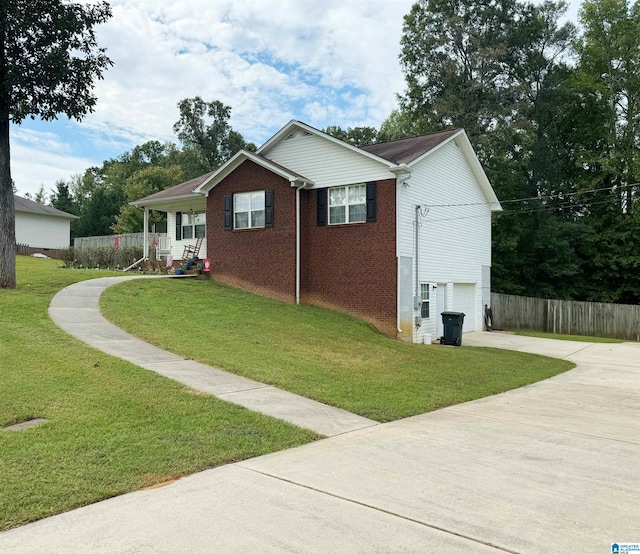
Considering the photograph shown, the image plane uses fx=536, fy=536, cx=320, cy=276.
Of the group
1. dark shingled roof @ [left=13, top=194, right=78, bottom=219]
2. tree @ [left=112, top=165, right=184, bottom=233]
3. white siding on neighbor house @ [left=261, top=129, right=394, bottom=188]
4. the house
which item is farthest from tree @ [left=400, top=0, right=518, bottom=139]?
dark shingled roof @ [left=13, top=194, right=78, bottom=219]

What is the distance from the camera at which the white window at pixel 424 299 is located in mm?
17691

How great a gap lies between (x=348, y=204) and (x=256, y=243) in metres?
3.64

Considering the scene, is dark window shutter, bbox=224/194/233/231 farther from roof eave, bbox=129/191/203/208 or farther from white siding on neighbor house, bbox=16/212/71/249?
white siding on neighbor house, bbox=16/212/71/249

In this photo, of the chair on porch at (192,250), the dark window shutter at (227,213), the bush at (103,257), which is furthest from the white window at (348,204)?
the bush at (103,257)

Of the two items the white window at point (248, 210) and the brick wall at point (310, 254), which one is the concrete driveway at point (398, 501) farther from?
the white window at point (248, 210)

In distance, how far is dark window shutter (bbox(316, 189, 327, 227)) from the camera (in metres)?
17.8

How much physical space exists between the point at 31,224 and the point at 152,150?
2741 centimetres

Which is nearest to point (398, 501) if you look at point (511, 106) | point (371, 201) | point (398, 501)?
point (398, 501)

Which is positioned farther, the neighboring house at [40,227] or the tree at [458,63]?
the neighboring house at [40,227]

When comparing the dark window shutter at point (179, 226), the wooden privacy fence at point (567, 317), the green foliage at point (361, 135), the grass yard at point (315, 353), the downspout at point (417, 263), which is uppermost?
the green foliage at point (361, 135)

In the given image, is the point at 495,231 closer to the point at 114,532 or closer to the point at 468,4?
the point at 468,4

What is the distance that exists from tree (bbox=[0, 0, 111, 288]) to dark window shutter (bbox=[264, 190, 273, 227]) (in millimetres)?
6154

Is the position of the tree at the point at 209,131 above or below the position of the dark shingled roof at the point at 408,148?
above

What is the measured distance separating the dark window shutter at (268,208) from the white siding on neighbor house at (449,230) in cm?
461
